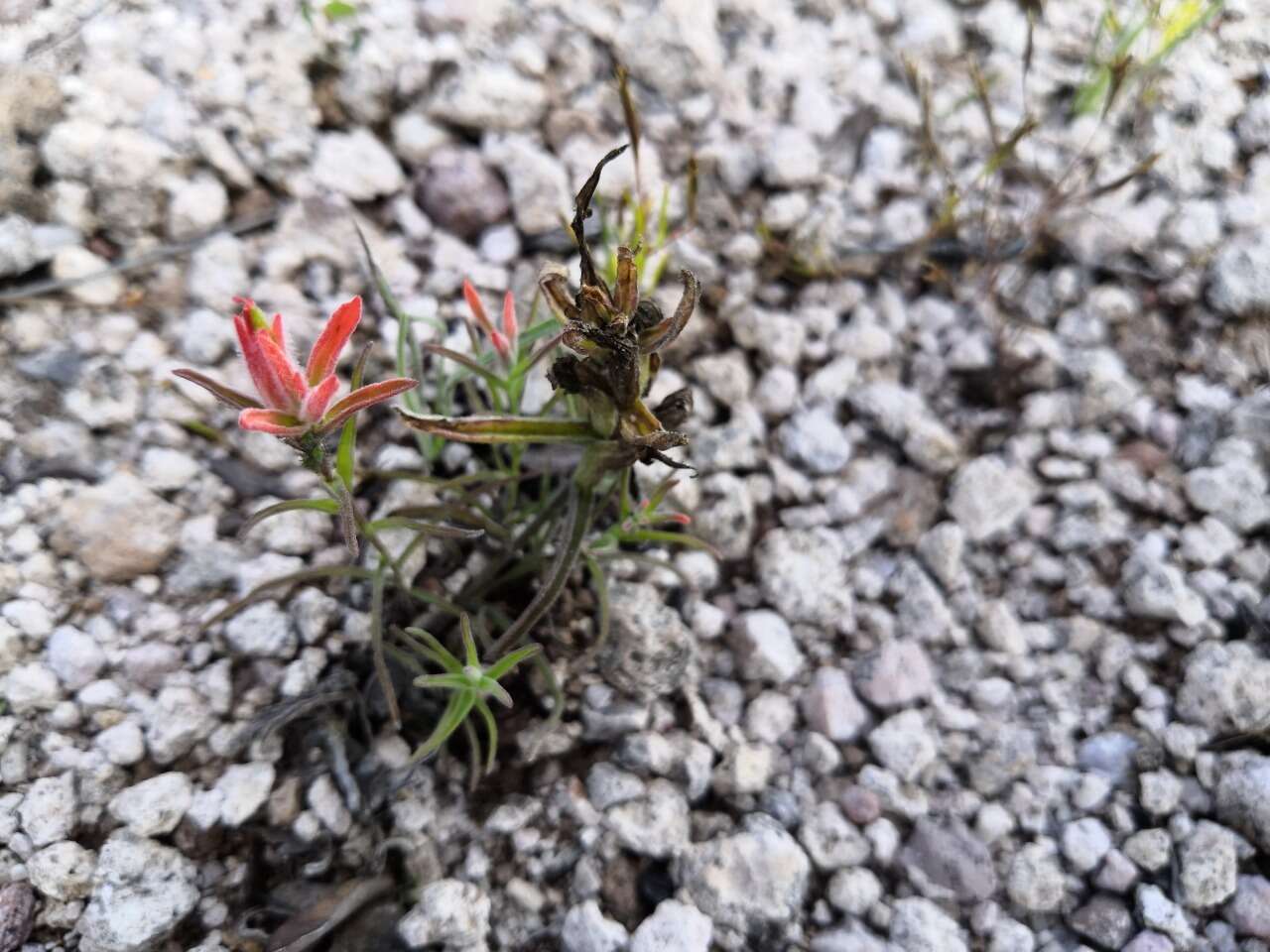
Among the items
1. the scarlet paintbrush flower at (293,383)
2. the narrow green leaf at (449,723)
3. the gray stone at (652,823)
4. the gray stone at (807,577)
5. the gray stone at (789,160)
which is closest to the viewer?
the scarlet paintbrush flower at (293,383)

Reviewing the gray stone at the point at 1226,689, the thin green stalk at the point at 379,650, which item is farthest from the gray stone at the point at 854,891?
the thin green stalk at the point at 379,650

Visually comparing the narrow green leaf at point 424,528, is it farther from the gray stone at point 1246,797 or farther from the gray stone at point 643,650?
the gray stone at point 1246,797

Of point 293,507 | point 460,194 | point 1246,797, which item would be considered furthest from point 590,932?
point 460,194

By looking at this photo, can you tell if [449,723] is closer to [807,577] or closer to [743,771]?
[743,771]

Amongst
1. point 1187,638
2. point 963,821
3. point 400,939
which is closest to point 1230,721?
point 1187,638

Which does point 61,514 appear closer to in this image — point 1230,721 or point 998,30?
point 1230,721

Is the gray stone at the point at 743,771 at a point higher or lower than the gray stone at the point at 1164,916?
higher
